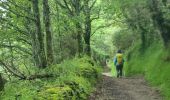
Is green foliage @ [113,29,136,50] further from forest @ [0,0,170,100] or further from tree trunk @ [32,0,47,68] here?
tree trunk @ [32,0,47,68]

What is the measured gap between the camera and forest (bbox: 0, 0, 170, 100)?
10844 mm

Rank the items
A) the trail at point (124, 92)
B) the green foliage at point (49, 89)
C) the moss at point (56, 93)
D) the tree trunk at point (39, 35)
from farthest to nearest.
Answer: the trail at point (124, 92)
the tree trunk at point (39, 35)
the moss at point (56, 93)
the green foliage at point (49, 89)

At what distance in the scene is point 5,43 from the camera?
22844mm

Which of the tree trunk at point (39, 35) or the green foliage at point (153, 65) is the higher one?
the tree trunk at point (39, 35)

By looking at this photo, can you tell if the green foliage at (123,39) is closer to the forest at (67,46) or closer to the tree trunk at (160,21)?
the forest at (67,46)

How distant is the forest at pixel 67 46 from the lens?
35.6 ft

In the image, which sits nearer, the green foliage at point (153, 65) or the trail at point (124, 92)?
the trail at point (124, 92)

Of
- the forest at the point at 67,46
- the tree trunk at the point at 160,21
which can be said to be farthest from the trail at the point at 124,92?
the tree trunk at the point at 160,21

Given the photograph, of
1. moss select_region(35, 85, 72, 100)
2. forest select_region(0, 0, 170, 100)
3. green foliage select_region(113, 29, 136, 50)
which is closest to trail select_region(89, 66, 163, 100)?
forest select_region(0, 0, 170, 100)

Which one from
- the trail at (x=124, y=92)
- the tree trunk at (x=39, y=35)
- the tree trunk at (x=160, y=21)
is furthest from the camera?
the tree trunk at (x=160, y=21)

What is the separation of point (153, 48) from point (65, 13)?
7.21 meters

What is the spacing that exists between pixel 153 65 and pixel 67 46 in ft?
31.0

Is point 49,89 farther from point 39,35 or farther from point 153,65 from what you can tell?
point 153,65

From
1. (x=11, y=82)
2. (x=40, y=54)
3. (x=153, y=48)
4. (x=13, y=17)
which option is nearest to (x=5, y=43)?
(x=13, y=17)
